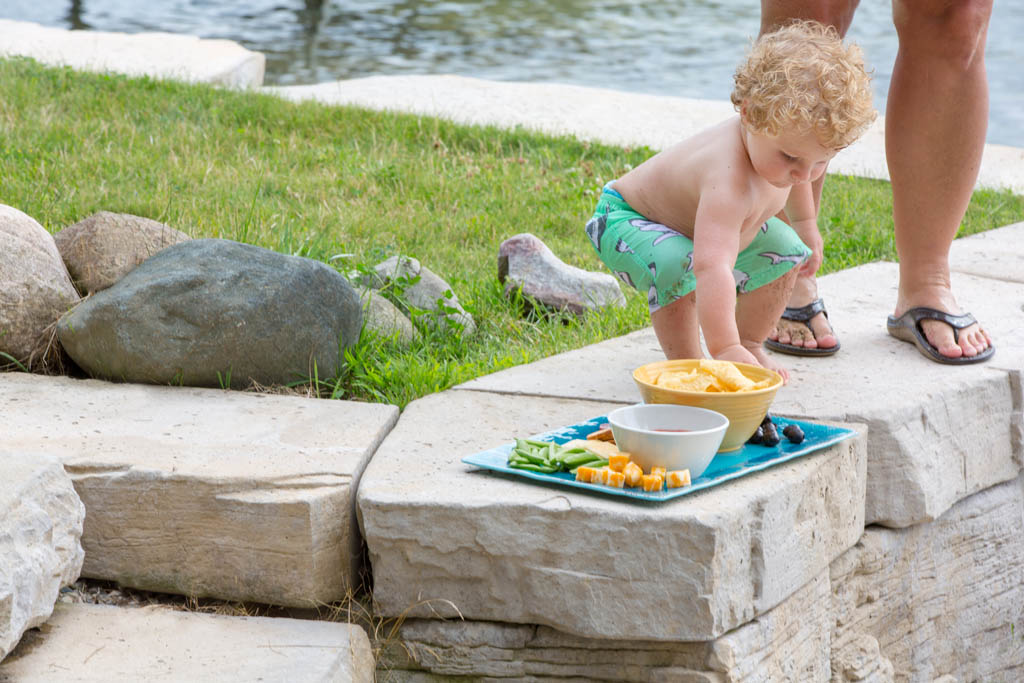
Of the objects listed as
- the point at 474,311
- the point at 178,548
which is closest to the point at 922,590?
the point at 474,311

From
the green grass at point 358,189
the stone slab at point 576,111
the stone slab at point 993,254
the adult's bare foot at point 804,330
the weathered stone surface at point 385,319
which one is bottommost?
the stone slab at point 576,111

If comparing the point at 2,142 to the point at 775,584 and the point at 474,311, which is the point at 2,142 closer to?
the point at 474,311

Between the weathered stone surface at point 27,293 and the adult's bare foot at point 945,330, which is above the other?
the adult's bare foot at point 945,330

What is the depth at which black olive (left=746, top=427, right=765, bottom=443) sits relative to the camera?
229 cm

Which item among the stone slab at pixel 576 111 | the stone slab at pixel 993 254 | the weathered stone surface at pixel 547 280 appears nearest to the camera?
the weathered stone surface at pixel 547 280

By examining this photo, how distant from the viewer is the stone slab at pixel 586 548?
1.99 meters

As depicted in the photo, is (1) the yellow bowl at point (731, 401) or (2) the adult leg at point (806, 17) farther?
(2) the adult leg at point (806, 17)

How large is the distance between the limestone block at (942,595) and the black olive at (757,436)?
1.26ft

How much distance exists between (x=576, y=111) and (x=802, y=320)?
4908mm

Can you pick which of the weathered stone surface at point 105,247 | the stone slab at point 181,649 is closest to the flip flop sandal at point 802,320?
the stone slab at point 181,649

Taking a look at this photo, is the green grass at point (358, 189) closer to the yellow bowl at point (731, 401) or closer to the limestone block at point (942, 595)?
the yellow bowl at point (731, 401)

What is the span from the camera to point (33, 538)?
1.90m

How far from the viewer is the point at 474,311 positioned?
352 centimetres

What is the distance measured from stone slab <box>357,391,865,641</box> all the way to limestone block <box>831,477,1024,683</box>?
39 cm
